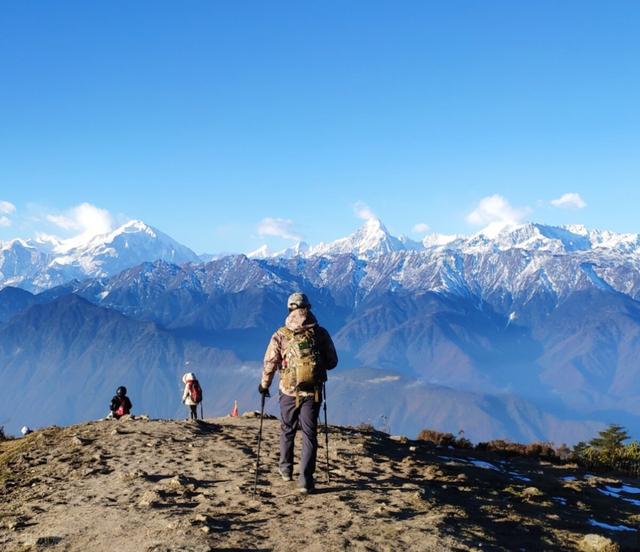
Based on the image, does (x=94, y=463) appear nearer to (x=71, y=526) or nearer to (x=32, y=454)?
(x=32, y=454)

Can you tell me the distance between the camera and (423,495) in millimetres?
12609

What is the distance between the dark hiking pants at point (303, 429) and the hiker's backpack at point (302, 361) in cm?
34

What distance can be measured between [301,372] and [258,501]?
2709mm

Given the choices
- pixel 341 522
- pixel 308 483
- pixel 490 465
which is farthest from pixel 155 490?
pixel 490 465

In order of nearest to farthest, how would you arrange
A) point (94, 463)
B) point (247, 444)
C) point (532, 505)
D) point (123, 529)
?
point (123, 529)
point (532, 505)
point (94, 463)
point (247, 444)

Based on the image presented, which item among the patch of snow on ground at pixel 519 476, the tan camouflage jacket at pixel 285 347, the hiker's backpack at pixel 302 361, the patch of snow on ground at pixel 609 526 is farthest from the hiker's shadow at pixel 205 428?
the patch of snow on ground at pixel 609 526

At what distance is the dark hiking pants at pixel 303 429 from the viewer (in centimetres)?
1220

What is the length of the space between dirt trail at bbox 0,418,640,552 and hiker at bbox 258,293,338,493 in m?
0.98

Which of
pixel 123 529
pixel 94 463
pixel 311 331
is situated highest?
pixel 311 331

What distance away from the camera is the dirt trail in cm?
962

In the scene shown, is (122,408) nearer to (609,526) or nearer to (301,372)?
(301,372)

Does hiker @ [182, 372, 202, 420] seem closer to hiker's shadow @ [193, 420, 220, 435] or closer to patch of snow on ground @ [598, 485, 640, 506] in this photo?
hiker's shadow @ [193, 420, 220, 435]

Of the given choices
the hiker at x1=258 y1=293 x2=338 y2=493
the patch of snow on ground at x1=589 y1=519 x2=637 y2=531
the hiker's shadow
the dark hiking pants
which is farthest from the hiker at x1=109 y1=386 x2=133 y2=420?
the patch of snow on ground at x1=589 y1=519 x2=637 y2=531

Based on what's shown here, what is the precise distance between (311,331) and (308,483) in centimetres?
321
